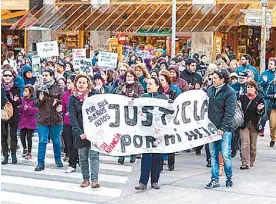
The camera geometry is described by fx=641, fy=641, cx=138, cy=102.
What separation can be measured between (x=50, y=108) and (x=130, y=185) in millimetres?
2195

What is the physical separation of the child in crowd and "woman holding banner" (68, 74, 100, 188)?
104 inches

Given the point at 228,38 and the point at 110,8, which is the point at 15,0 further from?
the point at 228,38

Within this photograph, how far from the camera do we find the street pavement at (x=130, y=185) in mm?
9078

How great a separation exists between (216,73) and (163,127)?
3.78ft

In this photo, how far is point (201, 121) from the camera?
10.0 meters

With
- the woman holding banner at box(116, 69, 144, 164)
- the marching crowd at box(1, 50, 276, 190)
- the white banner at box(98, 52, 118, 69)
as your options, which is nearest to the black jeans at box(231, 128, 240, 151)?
the marching crowd at box(1, 50, 276, 190)

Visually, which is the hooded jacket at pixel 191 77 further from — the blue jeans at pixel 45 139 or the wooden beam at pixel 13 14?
the wooden beam at pixel 13 14

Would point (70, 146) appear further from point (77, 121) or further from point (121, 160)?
point (77, 121)

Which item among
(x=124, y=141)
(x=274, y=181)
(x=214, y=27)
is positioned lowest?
(x=274, y=181)

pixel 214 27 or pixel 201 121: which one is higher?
pixel 214 27

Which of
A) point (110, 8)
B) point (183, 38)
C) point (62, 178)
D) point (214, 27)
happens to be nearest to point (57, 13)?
point (110, 8)

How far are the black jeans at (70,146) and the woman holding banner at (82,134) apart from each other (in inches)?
50.2

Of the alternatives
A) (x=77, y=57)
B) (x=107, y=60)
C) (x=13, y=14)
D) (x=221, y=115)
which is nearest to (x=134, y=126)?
(x=221, y=115)

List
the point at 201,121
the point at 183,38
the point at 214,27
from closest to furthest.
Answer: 1. the point at 201,121
2. the point at 214,27
3. the point at 183,38
